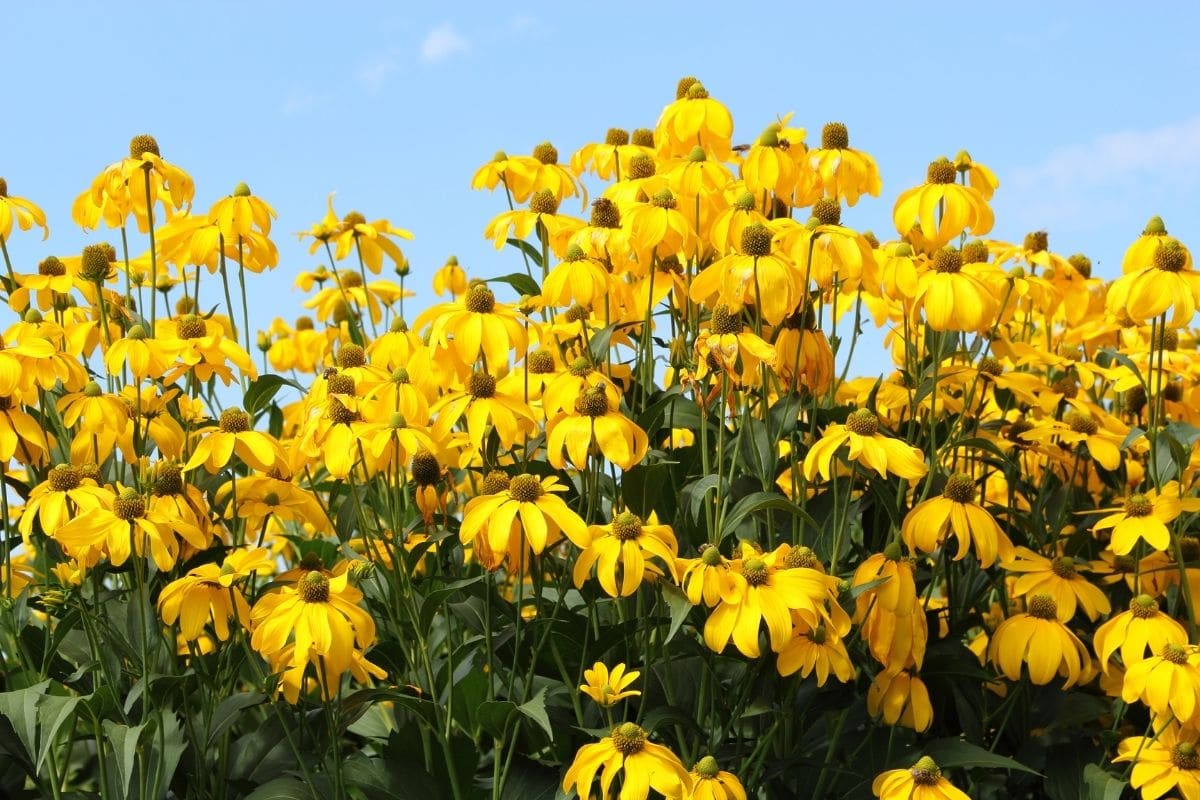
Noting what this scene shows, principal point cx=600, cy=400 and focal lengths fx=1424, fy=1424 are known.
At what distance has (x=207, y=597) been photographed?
7.47ft

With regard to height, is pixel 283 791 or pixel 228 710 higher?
pixel 228 710

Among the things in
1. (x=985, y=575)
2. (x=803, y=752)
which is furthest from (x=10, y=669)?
(x=985, y=575)

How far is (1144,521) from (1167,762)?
1.40 feet

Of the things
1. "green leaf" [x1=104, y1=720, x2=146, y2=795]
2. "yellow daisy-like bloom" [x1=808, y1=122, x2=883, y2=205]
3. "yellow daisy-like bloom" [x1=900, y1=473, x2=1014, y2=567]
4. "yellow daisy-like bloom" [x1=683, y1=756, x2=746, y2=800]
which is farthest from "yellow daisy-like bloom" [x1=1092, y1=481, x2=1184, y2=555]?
"green leaf" [x1=104, y1=720, x2=146, y2=795]

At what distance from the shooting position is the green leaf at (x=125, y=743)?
7.22ft

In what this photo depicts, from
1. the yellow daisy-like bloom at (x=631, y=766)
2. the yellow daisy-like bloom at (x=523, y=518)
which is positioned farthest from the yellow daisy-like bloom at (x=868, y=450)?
the yellow daisy-like bloom at (x=631, y=766)

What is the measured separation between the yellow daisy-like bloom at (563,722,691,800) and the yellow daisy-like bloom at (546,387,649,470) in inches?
16.1

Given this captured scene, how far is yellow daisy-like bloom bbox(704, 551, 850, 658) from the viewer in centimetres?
207

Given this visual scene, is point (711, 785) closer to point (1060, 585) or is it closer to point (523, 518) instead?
point (523, 518)

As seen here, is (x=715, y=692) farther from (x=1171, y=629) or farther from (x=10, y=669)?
(x=10, y=669)

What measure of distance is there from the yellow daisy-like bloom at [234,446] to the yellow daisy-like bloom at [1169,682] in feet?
4.89

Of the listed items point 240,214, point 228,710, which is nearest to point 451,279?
point 240,214

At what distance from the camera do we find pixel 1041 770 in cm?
273

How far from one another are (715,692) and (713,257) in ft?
2.83
